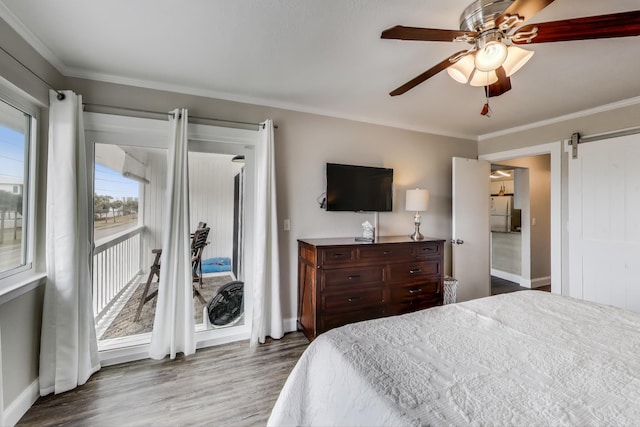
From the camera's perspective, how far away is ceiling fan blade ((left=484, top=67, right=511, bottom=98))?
1.75 m

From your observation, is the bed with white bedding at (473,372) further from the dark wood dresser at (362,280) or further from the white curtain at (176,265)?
the white curtain at (176,265)

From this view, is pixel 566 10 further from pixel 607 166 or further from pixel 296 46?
pixel 607 166

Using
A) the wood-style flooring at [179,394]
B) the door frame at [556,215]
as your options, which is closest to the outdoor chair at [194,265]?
the wood-style flooring at [179,394]

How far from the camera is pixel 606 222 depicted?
2.91 metres

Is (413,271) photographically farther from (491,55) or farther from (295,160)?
(491,55)

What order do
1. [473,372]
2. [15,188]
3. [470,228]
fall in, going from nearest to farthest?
[473,372] < [15,188] < [470,228]

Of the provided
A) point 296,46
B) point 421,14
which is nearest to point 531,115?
point 421,14

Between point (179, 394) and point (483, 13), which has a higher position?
point (483, 13)

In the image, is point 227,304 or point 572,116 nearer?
point 227,304

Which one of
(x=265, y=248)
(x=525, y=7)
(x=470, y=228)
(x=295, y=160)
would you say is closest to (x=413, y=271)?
(x=470, y=228)

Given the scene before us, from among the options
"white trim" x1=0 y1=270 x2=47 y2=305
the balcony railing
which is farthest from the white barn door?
"white trim" x1=0 y1=270 x2=47 y2=305

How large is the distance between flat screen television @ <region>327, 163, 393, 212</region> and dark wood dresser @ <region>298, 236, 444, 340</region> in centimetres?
52

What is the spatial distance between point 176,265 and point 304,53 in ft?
6.54

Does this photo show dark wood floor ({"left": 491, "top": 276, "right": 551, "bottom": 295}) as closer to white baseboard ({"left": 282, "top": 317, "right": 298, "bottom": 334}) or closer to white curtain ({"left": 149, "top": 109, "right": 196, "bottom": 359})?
white baseboard ({"left": 282, "top": 317, "right": 298, "bottom": 334})
